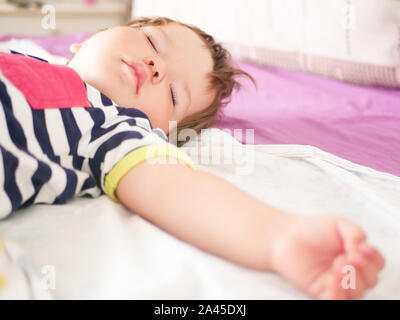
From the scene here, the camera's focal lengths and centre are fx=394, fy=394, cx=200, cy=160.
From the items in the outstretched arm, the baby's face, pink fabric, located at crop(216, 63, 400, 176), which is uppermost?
the baby's face

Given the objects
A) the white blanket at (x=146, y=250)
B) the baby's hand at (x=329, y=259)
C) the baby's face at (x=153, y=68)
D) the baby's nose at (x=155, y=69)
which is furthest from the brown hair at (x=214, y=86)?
the baby's hand at (x=329, y=259)

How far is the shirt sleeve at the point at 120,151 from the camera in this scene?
0.57 meters

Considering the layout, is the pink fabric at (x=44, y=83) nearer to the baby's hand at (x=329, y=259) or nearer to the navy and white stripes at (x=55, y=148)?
the navy and white stripes at (x=55, y=148)

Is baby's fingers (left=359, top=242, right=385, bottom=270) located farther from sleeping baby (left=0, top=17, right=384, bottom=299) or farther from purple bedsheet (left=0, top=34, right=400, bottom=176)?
purple bedsheet (left=0, top=34, right=400, bottom=176)

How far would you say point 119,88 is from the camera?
76 centimetres

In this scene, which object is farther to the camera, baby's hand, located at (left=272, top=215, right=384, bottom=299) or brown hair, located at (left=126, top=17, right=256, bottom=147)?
Result: brown hair, located at (left=126, top=17, right=256, bottom=147)

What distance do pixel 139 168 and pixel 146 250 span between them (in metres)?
0.12

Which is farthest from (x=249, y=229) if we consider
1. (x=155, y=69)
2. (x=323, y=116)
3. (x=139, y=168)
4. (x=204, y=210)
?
(x=323, y=116)

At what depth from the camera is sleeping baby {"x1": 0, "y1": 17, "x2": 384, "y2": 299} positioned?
0.41 metres

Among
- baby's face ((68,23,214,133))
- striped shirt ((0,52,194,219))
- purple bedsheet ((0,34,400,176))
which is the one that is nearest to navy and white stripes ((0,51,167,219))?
striped shirt ((0,52,194,219))

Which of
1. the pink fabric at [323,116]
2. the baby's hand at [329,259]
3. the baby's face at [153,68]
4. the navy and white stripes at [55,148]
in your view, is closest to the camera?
the baby's hand at [329,259]

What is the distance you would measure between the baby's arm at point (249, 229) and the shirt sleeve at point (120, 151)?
0.05 ft

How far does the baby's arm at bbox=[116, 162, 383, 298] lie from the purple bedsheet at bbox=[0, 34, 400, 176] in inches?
16.6
